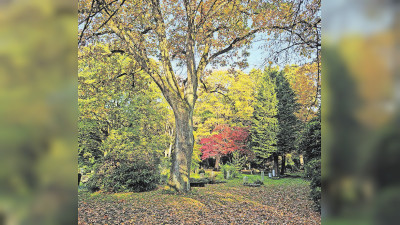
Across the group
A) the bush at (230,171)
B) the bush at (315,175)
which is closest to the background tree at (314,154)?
the bush at (315,175)

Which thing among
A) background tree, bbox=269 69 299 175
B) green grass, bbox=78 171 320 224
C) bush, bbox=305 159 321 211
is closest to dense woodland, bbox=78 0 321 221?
bush, bbox=305 159 321 211

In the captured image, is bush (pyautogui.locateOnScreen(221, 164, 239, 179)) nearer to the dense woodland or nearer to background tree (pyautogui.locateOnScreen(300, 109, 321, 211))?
the dense woodland

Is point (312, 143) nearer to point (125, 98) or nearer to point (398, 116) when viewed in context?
point (398, 116)

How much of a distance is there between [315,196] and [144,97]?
10.6 meters

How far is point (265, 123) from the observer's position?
67.5 feet

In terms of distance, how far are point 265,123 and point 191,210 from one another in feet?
47.3

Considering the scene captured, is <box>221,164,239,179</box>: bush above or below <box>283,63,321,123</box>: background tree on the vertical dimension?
below

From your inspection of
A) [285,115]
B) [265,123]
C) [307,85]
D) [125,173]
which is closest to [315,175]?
[125,173]

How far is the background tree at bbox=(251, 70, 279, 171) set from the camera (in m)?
20.3

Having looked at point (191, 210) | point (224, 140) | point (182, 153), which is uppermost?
point (224, 140)

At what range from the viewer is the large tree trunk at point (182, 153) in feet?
31.0

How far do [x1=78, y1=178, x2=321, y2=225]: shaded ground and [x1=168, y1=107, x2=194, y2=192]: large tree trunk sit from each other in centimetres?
52

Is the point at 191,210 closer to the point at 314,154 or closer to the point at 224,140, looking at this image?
the point at 314,154

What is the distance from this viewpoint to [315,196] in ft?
22.5
